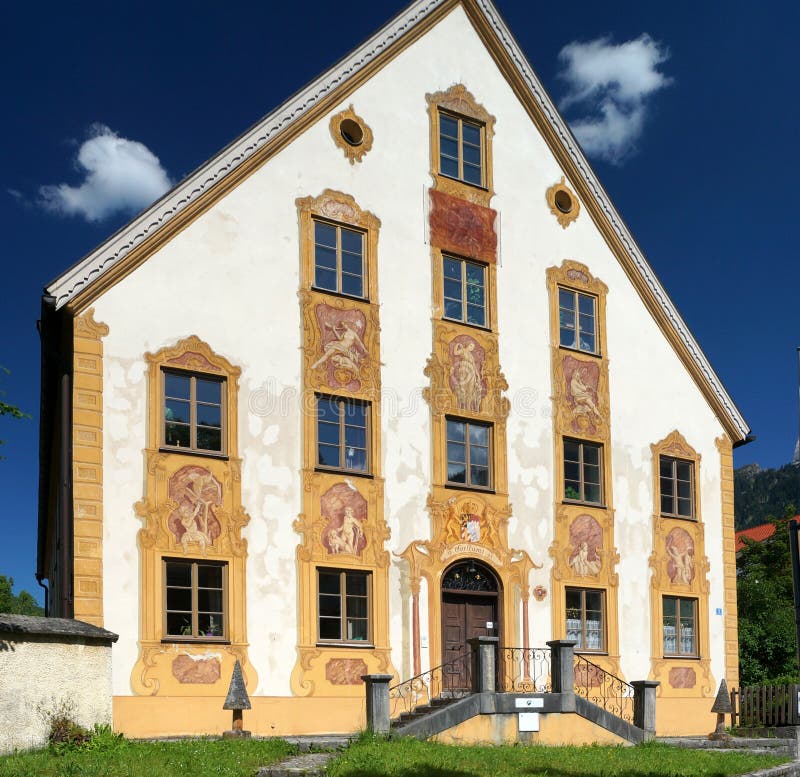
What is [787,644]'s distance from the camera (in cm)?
3553

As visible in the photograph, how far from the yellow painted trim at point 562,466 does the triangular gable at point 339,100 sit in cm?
184

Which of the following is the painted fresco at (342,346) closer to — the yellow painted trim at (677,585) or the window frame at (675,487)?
the yellow painted trim at (677,585)

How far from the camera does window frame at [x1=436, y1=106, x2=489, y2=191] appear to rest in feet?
89.1

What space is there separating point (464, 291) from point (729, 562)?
10.1 meters

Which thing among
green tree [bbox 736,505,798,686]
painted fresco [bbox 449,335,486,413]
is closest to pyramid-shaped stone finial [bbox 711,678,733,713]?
green tree [bbox 736,505,798,686]

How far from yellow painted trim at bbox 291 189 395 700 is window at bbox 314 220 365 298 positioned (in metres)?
0.16

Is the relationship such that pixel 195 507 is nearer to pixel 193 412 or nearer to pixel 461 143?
pixel 193 412

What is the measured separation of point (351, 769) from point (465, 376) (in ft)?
36.8

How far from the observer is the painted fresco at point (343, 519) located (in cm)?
2348

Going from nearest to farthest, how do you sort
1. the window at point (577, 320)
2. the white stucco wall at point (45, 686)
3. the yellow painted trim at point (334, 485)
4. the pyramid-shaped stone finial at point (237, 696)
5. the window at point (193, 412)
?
the white stucco wall at point (45, 686) → the pyramid-shaped stone finial at point (237, 696) → the window at point (193, 412) → the yellow painted trim at point (334, 485) → the window at point (577, 320)

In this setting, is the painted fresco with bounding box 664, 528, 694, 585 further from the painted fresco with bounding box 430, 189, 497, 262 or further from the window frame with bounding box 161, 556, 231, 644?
the window frame with bounding box 161, 556, 231, 644

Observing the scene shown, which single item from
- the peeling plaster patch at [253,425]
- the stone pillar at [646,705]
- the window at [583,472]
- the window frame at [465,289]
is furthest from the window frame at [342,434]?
the stone pillar at [646,705]

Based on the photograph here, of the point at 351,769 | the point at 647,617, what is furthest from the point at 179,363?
the point at 647,617

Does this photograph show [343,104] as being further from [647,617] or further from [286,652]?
A: [647,617]
